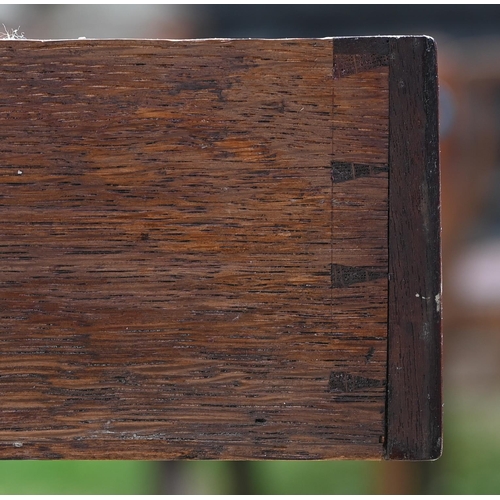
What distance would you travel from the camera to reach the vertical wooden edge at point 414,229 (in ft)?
2.56

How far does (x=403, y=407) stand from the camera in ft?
2.61

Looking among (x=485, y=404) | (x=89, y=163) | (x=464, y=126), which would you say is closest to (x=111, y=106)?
(x=89, y=163)

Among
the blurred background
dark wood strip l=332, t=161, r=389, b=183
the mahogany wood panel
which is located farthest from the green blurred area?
dark wood strip l=332, t=161, r=389, b=183

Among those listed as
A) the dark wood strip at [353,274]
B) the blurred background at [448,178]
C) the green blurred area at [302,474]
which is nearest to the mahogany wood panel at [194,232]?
the dark wood strip at [353,274]

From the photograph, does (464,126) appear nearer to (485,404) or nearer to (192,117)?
(485,404)

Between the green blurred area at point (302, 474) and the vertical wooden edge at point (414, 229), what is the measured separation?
1.52 metres

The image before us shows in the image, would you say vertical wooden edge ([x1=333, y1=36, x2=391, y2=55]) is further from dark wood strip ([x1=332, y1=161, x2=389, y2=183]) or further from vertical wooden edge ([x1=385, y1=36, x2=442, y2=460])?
dark wood strip ([x1=332, y1=161, x2=389, y2=183])

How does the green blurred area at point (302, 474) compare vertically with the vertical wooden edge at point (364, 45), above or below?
below

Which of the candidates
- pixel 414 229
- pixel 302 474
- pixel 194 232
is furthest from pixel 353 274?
pixel 302 474

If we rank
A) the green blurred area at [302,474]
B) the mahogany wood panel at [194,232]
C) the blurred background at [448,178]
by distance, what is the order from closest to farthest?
1. the mahogany wood panel at [194,232]
2. the blurred background at [448,178]
3. the green blurred area at [302,474]

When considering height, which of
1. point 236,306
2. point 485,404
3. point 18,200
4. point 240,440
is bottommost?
point 240,440

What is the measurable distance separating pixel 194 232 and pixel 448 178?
1.73 metres

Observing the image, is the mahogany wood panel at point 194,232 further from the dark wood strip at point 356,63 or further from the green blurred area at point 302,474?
the green blurred area at point 302,474

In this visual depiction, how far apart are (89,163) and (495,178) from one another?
6.27ft
